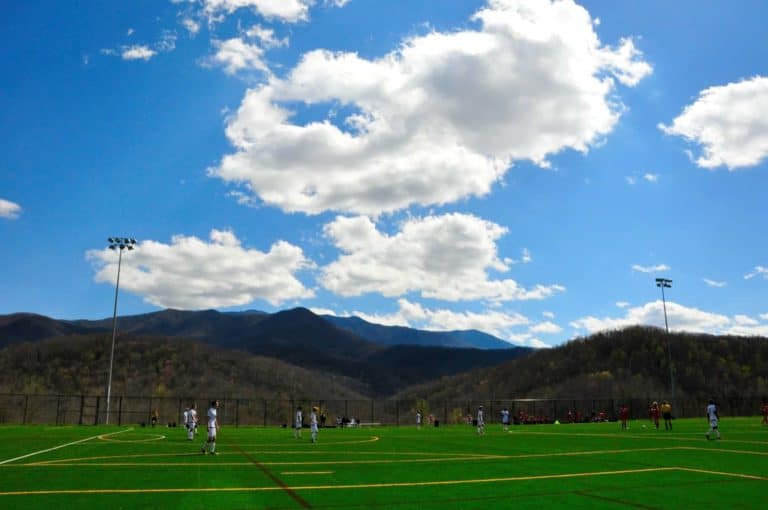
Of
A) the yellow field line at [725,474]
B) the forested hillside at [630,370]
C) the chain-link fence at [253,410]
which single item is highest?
the forested hillside at [630,370]

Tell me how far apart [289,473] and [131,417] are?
285 feet

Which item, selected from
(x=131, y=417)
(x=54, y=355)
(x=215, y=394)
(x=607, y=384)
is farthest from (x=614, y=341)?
(x=54, y=355)

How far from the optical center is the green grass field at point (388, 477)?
13.9 metres

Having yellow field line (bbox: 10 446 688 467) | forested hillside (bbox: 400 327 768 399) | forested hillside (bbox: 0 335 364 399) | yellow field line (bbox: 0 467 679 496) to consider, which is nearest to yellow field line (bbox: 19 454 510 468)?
yellow field line (bbox: 10 446 688 467)

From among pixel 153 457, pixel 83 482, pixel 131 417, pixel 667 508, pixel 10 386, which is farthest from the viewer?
pixel 10 386

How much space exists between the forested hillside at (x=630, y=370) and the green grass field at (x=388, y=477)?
10983cm

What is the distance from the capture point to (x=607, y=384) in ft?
462

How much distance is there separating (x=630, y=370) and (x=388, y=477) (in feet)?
476

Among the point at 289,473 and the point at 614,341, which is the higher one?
the point at 614,341

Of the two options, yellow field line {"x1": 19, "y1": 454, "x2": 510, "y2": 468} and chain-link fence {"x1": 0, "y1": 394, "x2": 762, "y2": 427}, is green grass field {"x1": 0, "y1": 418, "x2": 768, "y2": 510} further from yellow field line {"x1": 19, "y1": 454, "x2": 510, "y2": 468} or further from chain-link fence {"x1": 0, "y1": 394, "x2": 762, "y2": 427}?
chain-link fence {"x1": 0, "y1": 394, "x2": 762, "y2": 427}

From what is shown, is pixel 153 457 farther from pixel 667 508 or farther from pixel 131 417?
pixel 131 417

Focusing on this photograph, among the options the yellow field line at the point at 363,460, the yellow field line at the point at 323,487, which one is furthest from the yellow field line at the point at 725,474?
the yellow field line at the point at 363,460

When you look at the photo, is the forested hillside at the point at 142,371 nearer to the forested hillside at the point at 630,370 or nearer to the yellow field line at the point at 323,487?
the forested hillside at the point at 630,370

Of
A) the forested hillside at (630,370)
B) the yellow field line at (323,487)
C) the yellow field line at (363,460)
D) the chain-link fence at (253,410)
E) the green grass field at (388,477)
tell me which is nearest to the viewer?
the green grass field at (388,477)
